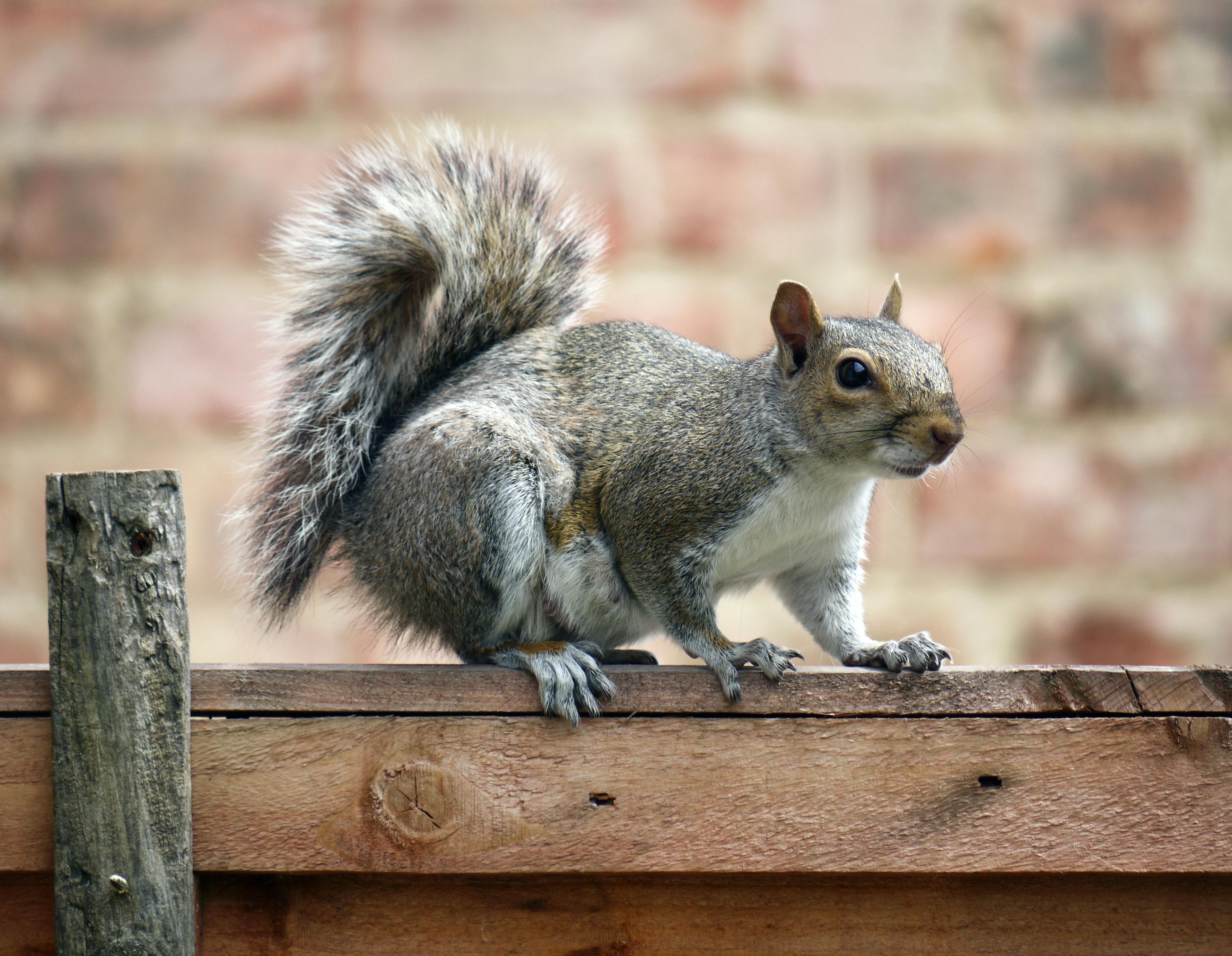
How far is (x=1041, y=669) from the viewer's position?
88 centimetres

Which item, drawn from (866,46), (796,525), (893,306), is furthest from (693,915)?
(866,46)

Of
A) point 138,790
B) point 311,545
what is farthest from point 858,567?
point 138,790

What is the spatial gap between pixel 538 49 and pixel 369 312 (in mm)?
612

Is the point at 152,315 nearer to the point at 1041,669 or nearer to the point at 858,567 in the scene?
the point at 858,567

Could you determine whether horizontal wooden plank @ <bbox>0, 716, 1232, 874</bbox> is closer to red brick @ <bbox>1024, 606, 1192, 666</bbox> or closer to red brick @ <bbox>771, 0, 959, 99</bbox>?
red brick @ <bbox>1024, 606, 1192, 666</bbox>

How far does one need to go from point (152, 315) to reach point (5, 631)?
43 centimetres

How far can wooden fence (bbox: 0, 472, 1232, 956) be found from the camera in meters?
0.82

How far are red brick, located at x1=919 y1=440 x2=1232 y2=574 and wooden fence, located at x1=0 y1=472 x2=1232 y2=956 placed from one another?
2.42ft

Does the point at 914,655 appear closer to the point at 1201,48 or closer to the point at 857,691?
the point at 857,691

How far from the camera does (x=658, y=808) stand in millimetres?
845

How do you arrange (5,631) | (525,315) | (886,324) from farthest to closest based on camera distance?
(5,631), (525,315), (886,324)

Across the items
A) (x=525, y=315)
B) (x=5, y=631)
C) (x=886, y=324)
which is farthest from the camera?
(x=5, y=631)

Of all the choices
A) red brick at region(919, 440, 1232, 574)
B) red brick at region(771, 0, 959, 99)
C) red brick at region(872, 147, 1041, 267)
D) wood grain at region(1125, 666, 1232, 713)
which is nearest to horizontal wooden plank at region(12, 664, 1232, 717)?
wood grain at region(1125, 666, 1232, 713)

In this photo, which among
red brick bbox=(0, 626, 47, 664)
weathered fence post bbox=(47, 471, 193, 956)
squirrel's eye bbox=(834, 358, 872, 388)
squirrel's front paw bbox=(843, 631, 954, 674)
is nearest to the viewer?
weathered fence post bbox=(47, 471, 193, 956)
